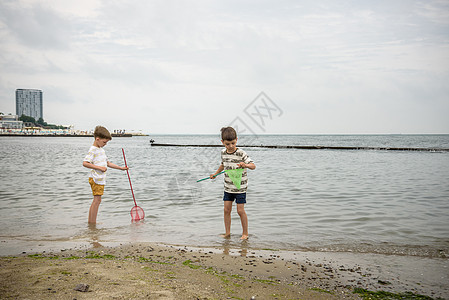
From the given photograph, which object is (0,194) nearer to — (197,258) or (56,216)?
(56,216)

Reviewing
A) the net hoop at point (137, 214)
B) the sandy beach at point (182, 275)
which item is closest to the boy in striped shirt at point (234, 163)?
the sandy beach at point (182, 275)

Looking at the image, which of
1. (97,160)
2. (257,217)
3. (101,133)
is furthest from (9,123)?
(257,217)

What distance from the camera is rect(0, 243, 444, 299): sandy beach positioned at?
3132 millimetres

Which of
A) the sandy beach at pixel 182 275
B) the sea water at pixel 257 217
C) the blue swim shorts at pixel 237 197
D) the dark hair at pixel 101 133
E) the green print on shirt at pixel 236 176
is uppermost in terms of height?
the dark hair at pixel 101 133

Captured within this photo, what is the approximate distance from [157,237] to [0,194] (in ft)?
22.3

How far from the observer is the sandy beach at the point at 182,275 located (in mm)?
3132

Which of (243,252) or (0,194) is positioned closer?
(243,252)

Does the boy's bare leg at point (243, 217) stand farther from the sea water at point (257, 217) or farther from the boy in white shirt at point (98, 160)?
the boy in white shirt at point (98, 160)

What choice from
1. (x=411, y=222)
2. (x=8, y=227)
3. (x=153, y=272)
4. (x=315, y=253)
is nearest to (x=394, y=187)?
(x=411, y=222)

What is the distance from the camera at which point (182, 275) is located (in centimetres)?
372

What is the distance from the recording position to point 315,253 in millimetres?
5078

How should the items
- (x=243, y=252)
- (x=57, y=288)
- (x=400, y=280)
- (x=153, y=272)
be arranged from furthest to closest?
(x=243, y=252) → (x=400, y=280) → (x=153, y=272) → (x=57, y=288)

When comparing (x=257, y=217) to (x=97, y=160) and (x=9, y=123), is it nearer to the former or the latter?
(x=97, y=160)

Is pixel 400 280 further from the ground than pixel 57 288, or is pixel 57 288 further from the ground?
pixel 57 288
